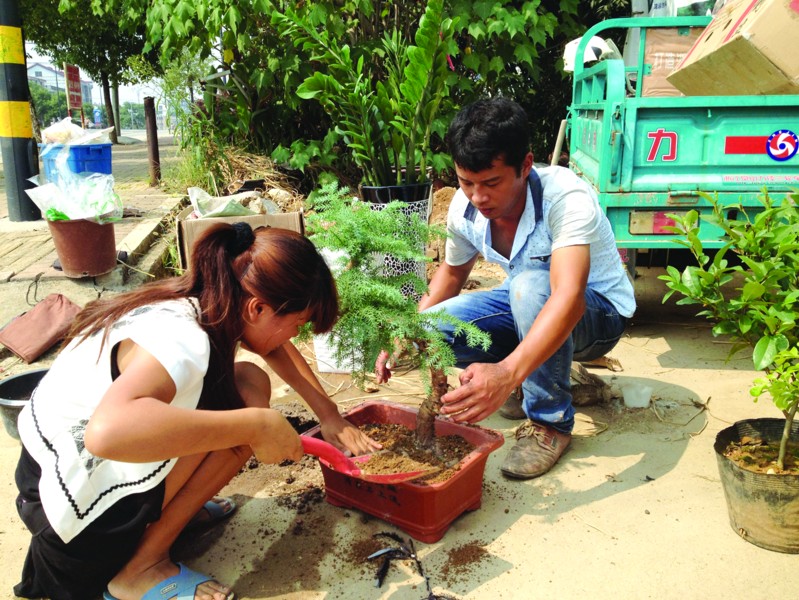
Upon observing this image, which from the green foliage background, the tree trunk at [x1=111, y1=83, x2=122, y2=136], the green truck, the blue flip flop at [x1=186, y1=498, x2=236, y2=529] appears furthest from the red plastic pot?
the tree trunk at [x1=111, y1=83, x2=122, y2=136]

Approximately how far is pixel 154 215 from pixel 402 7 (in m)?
3.12

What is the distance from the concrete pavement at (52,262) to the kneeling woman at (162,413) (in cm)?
228

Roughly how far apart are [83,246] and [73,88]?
21.3ft

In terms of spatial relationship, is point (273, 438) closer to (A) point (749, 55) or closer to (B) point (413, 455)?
(B) point (413, 455)

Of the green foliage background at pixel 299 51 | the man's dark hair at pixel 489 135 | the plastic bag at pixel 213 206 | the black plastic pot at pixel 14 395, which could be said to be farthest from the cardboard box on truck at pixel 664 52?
the black plastic pot at pixel 14 395

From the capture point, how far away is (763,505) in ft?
6.97

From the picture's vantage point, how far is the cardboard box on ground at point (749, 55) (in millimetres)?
3359

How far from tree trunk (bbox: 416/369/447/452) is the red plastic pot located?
15cm

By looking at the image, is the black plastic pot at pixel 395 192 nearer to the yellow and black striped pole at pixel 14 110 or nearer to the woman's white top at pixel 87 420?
the woman's white top at pixel 87 420

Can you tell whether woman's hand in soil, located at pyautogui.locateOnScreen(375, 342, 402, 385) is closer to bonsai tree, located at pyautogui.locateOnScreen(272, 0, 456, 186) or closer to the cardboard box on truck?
bonsai tree, located at pyautogui.locateOnScreen(272, 0, 456, 186)

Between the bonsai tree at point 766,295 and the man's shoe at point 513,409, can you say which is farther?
the man's shoe at point 513,409

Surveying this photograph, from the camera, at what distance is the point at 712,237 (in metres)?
3.74

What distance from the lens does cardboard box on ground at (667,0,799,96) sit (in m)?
3.36

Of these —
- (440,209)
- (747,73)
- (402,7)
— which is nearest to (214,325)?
(747,73)
